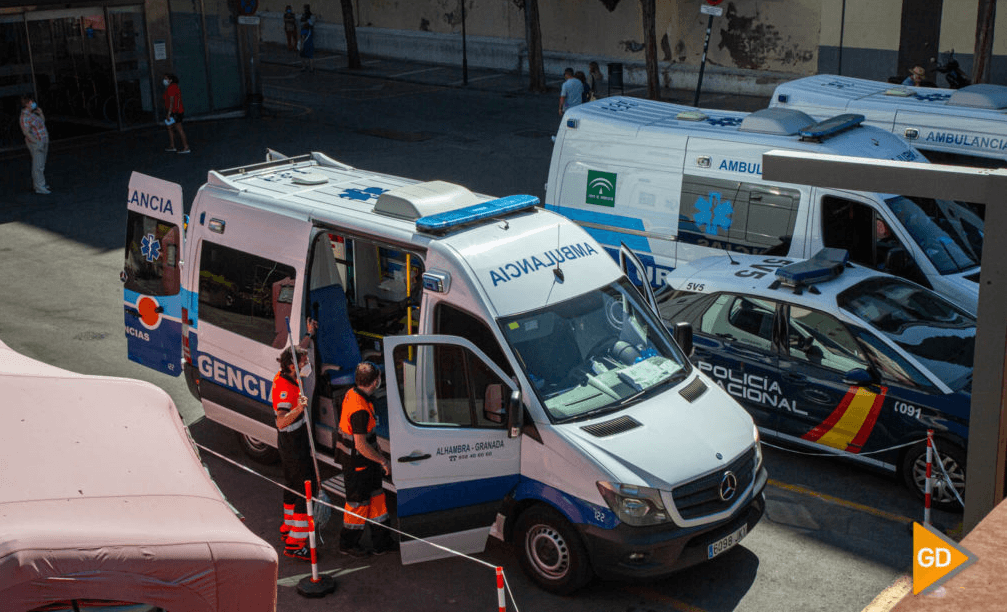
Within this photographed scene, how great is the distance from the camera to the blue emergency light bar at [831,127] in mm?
11352

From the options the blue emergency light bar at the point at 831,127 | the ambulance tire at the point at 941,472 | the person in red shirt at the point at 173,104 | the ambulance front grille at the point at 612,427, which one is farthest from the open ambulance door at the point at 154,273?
the person in red shirt at the point at 173,104

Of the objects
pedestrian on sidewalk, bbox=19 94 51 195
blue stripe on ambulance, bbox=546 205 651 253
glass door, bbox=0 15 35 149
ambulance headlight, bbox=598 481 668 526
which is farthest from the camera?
glass door, bbox=0 15 35 149

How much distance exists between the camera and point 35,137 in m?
19.7

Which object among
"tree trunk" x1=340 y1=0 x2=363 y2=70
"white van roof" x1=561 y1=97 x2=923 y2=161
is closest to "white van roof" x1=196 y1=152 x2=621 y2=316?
"white van roof" x1=561 y1=97 x2=923 y2=161

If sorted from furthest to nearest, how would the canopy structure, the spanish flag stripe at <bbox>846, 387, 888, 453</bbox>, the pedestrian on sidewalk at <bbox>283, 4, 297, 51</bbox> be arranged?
the pedestrian on sidewalk at <bbox>283, 4, 297, 51</bbox> < the spanish flag stripe at <bbox>846, 387, 888, 453</bbox> < the canopy structure

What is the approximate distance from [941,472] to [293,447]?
509 centimetres

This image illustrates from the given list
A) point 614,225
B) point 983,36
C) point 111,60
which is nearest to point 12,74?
point 111,60

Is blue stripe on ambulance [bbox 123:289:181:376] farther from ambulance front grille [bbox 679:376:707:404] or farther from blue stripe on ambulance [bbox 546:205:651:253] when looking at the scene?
ambulance front grille [bbox 679:376:707:404]

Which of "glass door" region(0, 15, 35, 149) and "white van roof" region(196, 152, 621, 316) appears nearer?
"white van roof" region(196, 152, 621, 316)

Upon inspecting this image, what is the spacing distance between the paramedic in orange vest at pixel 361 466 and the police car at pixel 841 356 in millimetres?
3440

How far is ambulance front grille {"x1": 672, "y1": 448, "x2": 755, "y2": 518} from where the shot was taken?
7.21 metres

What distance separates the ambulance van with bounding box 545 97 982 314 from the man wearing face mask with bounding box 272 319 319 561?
4781 mm

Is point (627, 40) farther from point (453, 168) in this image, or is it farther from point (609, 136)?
point (609, 136)

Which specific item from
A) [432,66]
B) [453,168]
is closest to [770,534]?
[453,168]
